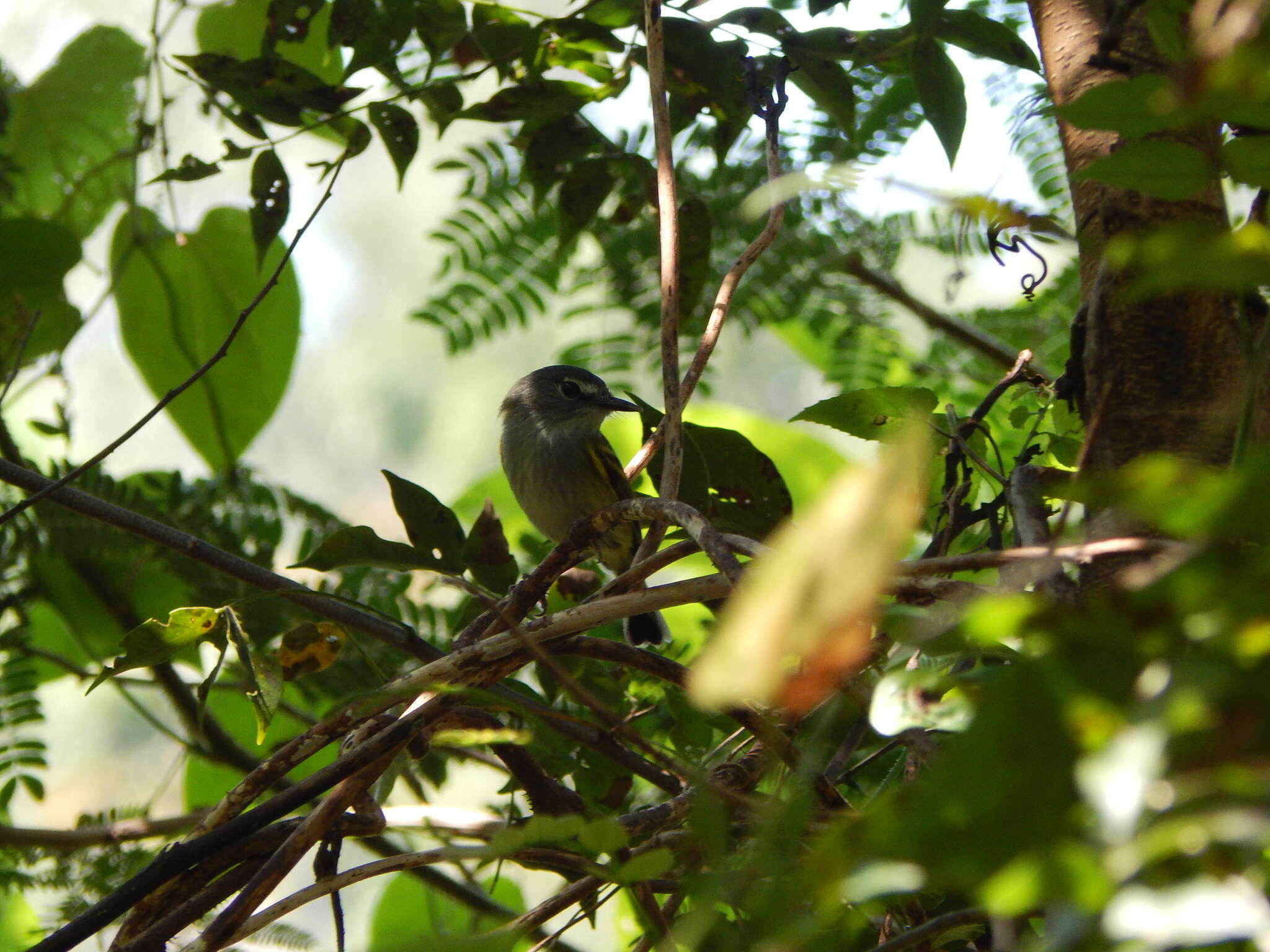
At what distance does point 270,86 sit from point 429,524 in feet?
2.23

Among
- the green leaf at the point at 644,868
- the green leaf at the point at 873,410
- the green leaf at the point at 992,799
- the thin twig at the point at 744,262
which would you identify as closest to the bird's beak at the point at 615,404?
the thin twig at the point at 744,262

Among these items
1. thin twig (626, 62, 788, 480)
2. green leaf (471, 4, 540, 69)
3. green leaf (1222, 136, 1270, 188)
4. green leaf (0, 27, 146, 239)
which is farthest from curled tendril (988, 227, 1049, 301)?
green leaf (0, 27, 146, 239)

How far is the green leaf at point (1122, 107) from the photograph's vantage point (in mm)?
562

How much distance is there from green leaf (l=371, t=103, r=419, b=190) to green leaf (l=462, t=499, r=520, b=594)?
50 centimetres

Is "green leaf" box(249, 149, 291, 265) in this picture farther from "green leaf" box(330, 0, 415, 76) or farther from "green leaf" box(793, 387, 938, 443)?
"green leaf" box(793, 387, 938, 443)

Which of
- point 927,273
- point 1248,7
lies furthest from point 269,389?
point 927,273

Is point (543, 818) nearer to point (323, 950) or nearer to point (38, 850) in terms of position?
point (323, 950)

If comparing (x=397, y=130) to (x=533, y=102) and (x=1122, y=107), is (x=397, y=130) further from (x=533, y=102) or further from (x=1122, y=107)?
(x=1122, y=107)

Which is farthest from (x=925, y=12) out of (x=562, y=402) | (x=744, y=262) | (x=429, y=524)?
(x=562, y=402)

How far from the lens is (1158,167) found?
63 centimetres

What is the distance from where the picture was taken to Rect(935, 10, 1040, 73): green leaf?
1.47 metres

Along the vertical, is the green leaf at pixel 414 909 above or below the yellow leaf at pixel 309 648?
below

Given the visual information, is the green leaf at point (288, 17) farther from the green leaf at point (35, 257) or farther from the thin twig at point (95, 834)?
the thin twig at point (95, 834)

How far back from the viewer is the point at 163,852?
106 cm
